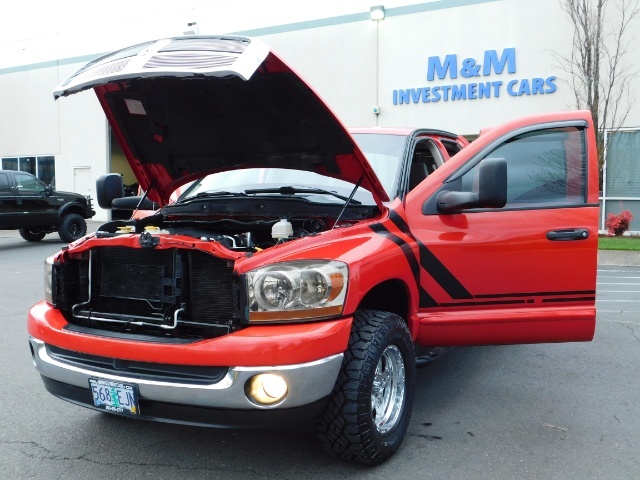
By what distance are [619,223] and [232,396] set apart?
1388cm

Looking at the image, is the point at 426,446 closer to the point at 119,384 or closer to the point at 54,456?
the point at 119,384

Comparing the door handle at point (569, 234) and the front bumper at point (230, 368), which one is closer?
the front bumper at point (230, 368)

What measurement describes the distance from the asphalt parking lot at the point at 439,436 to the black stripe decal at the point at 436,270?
785 millimetres

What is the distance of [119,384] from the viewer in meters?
2.87

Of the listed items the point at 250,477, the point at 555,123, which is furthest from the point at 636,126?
the point at 250,477

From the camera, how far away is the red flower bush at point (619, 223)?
1442 cm

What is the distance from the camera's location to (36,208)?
47.0ft

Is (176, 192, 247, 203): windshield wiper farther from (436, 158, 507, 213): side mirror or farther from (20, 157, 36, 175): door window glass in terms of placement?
(20, 157, 36, 175): door window glass

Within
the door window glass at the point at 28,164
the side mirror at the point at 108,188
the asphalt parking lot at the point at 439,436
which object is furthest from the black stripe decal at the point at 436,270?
the door window glass at the point at 28,164


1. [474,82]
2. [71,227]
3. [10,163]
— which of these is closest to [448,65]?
[474,82]

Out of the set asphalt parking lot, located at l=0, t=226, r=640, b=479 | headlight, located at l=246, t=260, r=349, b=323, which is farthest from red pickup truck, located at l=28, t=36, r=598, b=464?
asphalt parking lot, located at l=0, t=226, r=640, b=479

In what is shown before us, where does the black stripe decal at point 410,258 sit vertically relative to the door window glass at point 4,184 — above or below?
below

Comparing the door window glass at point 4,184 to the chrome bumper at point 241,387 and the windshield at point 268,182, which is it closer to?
the windshield at point 268,182

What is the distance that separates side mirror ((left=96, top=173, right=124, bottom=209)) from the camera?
4.93 m
